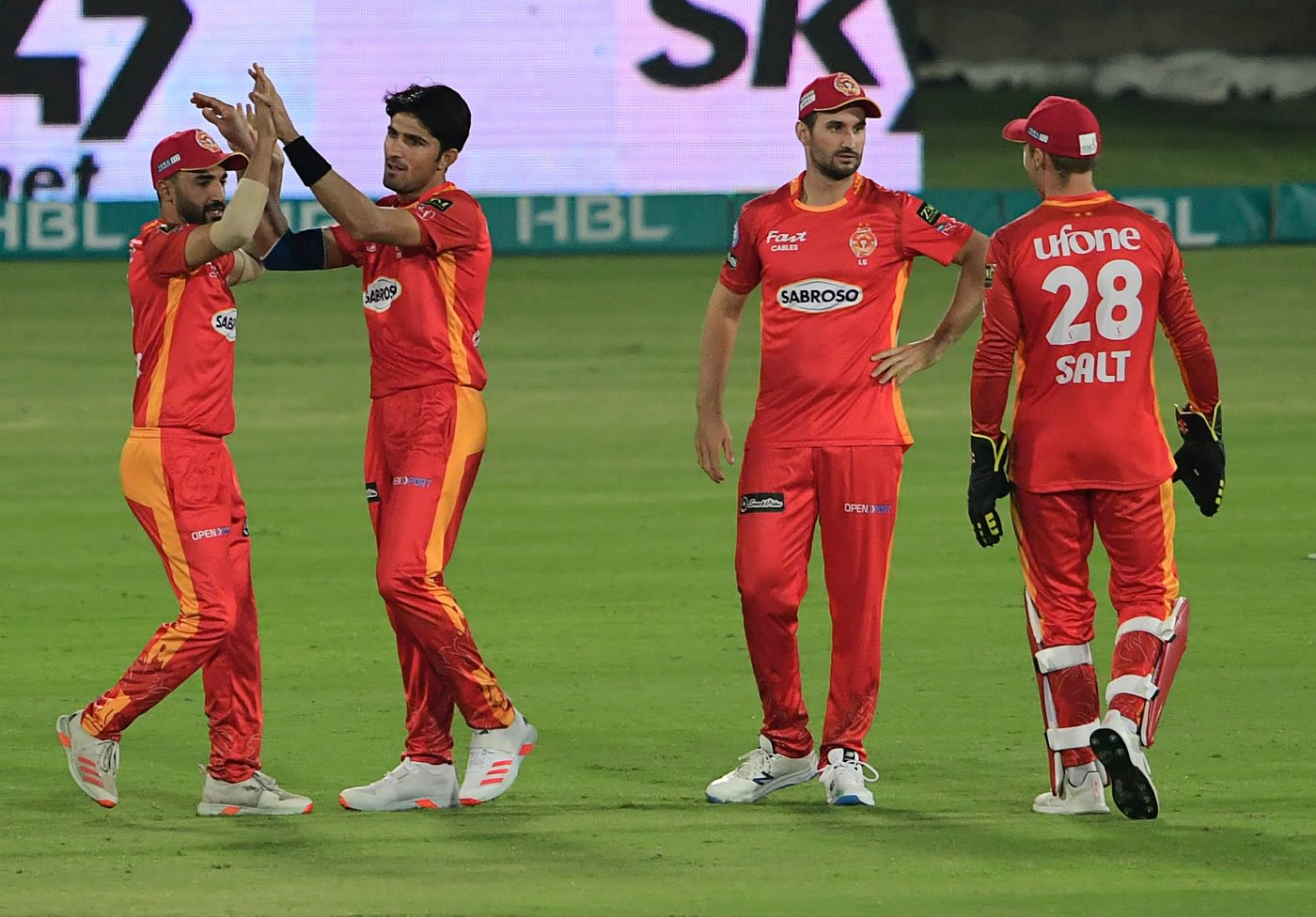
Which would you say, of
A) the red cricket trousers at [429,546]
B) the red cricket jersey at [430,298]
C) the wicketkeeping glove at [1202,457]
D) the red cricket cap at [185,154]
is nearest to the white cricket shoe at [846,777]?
the red cricket trousers at [429,546]

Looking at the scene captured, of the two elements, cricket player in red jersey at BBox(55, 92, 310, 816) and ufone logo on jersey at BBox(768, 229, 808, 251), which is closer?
cricket player in red jersey at BBox(55, 92, 310, 816)

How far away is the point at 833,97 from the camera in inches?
269

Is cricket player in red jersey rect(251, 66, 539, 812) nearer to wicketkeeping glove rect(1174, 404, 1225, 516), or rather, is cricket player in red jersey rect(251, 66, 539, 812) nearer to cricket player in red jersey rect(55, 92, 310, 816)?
cricket player in red jersey rect(55, 92, 310, 816)

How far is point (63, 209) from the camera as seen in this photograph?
2661cm

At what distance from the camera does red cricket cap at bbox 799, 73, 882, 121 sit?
6.83 metres

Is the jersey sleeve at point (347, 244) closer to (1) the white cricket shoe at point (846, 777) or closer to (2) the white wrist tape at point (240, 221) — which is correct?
(2) the white wrist tape at point (240, 221)

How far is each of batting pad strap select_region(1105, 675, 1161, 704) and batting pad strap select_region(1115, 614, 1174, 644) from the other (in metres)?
0.14

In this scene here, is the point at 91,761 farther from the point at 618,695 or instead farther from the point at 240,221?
the point at 618,695

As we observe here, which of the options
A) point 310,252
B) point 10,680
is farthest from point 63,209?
point 310,252

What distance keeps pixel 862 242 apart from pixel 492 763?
6.53ft

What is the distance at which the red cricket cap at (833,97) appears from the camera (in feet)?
22.4

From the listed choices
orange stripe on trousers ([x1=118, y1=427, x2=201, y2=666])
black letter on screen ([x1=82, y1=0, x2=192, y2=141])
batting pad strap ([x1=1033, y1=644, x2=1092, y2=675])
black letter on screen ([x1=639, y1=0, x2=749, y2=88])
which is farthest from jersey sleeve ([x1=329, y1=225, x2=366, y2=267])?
black letter on screen ([x1=639, y1=0, x2=749, y2=88])

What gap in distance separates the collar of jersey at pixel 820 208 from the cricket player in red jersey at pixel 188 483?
1.67 metres

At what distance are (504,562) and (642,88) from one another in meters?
19.1
